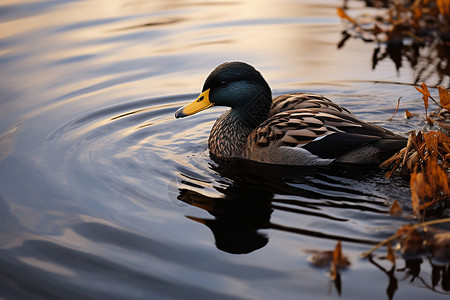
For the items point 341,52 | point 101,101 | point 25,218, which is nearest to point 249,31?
point 341,52

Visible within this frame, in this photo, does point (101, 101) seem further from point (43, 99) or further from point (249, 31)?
point (249, 31)

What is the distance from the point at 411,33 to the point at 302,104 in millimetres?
4685

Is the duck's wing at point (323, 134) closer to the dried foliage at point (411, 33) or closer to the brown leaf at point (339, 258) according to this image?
the brown leaf at point (339, 258)

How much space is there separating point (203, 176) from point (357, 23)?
5.85m

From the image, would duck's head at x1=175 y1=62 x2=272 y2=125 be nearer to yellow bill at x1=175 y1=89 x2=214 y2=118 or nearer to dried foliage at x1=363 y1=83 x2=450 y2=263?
yellow bill at x1=175 y1=89 x2=214 y2=118

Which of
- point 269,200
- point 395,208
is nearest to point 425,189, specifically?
point 395,208

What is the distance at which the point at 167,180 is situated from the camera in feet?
20.3

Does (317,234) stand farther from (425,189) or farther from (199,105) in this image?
(199,105)

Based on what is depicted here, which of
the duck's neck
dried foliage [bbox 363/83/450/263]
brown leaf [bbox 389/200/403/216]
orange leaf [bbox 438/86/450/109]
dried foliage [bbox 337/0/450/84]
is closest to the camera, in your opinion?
dried foliage [bbox 363/83/450/263]

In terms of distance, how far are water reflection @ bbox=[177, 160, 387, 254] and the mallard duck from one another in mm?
157

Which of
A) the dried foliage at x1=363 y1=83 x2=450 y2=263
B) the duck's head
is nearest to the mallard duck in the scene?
the duck's head

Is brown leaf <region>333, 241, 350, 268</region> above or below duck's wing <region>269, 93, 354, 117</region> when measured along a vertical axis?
below

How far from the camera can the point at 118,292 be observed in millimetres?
4402

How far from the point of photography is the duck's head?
22.9 ft
